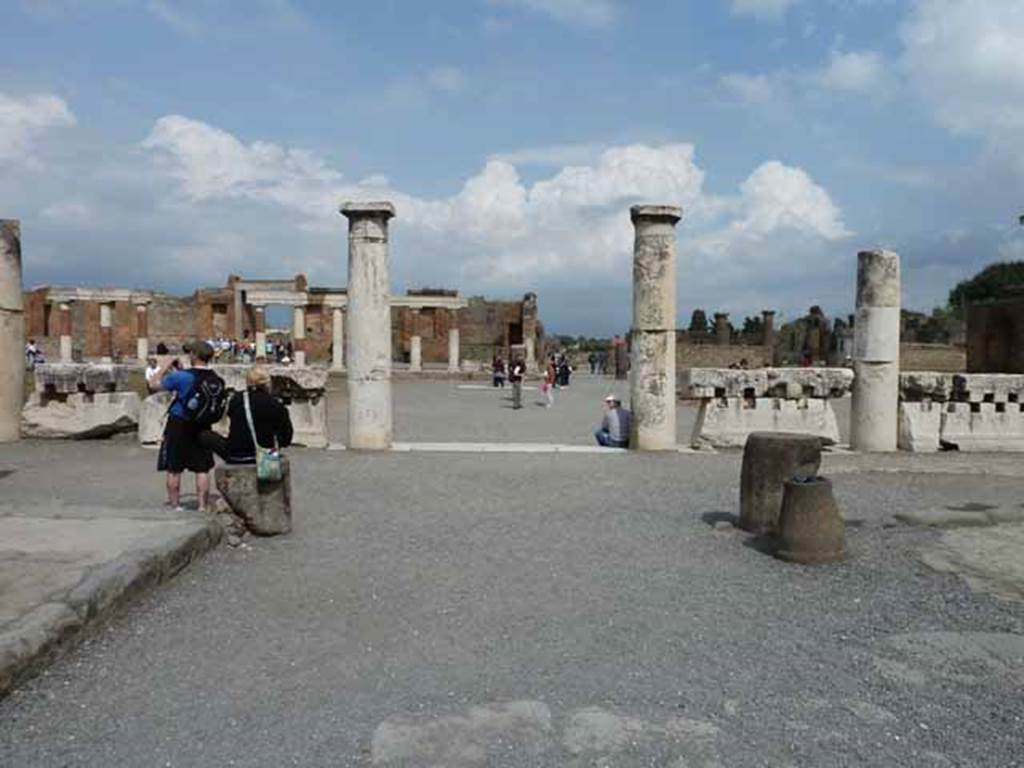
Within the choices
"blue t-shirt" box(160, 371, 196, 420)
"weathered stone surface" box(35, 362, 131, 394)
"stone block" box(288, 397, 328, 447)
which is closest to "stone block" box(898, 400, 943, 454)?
"stone block" box(288, 397, 328, 447)

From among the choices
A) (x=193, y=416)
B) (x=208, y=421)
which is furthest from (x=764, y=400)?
(x=193, y=416)

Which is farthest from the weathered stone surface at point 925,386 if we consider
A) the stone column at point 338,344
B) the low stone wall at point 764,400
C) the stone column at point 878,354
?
the stone column at point 338,344

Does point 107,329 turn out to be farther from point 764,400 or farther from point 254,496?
point 254,496

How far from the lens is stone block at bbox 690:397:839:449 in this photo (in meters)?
11.5

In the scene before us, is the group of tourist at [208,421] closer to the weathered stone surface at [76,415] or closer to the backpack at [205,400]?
the backpack at [205,400]

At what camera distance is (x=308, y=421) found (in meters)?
11.3

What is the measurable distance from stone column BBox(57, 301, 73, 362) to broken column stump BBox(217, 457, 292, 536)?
35.0 meters

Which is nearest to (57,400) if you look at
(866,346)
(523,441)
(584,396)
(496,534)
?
(523,441)

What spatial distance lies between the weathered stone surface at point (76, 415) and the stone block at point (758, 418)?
8.77 meters

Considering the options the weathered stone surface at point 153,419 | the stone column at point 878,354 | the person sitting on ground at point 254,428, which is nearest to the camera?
the person sitting on ground at point 254,428

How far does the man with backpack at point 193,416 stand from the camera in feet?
21.1

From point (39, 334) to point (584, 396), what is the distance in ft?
104

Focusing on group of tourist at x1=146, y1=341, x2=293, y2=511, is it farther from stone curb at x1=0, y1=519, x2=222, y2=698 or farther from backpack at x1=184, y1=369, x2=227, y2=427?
stone curb at x1=0, y1=519, x2=222, y2=698

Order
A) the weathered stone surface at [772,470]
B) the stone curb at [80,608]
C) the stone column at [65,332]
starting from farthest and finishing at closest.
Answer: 1. the stone column at [65,332]
2. the weathered stone surface at [772,470]
3. the stone curb at [80,608]
